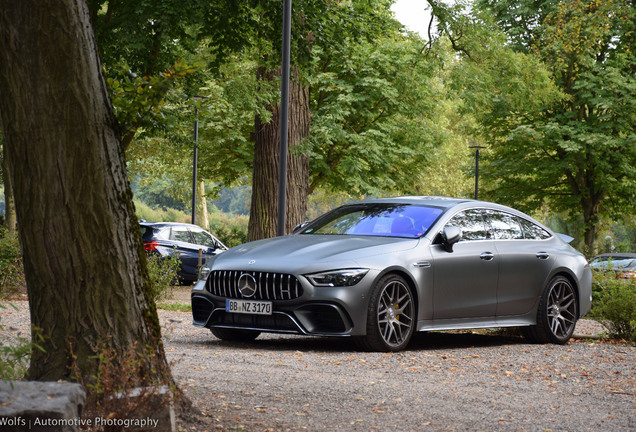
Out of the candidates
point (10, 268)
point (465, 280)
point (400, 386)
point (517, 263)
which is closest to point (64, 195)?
point (400, 386)

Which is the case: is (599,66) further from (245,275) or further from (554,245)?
(245,275)

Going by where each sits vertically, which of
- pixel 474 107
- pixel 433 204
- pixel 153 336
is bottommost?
pixel 153 336

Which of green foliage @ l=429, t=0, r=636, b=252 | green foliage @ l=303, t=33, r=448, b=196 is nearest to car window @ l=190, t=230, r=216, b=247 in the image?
green foliage @ l=303, t=33, r=448, b=196

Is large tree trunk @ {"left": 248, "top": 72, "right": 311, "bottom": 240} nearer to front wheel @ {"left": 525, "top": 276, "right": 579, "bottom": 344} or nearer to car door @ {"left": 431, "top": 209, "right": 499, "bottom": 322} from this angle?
front wheel @ {"left": 525, "top": 276, "right": 579, "bottom": 344}

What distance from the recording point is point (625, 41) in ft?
107

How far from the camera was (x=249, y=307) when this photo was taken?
928cm

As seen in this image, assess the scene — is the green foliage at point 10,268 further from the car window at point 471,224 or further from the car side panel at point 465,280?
the car side panel at point 465,280

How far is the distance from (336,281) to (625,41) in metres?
26.4

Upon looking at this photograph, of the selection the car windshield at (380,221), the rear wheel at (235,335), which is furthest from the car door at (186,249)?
the rear wheel at (235,335)

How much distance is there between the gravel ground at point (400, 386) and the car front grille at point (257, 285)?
53cm

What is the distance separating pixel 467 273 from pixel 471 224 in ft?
2.21

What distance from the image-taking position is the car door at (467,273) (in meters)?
9.91

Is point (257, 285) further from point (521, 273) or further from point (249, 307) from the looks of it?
point (521, 273)

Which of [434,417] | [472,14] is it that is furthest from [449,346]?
[472,14]
